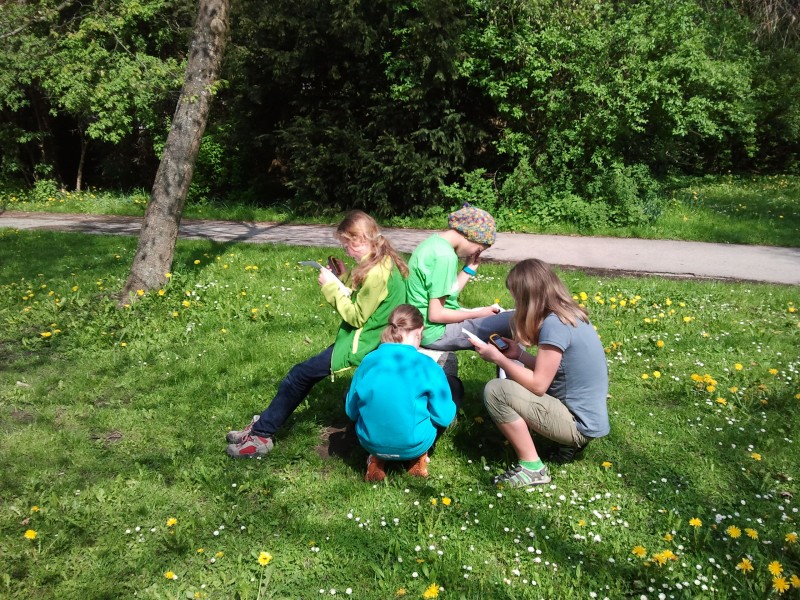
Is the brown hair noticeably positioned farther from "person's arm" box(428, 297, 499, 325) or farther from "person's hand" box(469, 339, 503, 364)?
"person's arm" box(428, 297, 499, 325)

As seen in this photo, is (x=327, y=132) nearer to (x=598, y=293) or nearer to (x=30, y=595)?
(x=598, y=293)

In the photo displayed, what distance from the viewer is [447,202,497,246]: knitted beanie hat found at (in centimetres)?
391

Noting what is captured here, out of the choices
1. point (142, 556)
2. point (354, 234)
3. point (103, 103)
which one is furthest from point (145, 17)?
point (142, 556)

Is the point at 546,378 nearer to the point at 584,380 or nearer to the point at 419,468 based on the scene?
the point at 584,380

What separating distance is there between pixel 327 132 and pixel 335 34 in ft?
6.32

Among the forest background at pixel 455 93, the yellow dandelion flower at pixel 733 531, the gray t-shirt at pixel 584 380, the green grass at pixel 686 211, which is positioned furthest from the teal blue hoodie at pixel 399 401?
the green grass at pixel 686 211

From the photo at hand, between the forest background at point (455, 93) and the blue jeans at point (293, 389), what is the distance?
26.0 ft

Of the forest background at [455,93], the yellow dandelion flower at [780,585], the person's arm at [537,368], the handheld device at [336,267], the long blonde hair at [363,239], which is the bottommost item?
the yellow dandelion flower at [780,585]

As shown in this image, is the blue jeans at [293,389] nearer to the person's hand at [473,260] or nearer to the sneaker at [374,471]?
the sneaker at [374,471]

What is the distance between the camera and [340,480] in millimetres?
3598

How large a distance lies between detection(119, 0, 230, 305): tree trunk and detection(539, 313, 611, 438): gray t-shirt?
485 cm

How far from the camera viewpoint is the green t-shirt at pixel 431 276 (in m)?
3.86

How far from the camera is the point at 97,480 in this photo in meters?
3.67

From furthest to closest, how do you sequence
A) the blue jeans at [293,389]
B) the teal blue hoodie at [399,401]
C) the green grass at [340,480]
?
the blue jeans at [293,389] → the teal blue hoodie at [399,401] → the green grass at [340,480]
